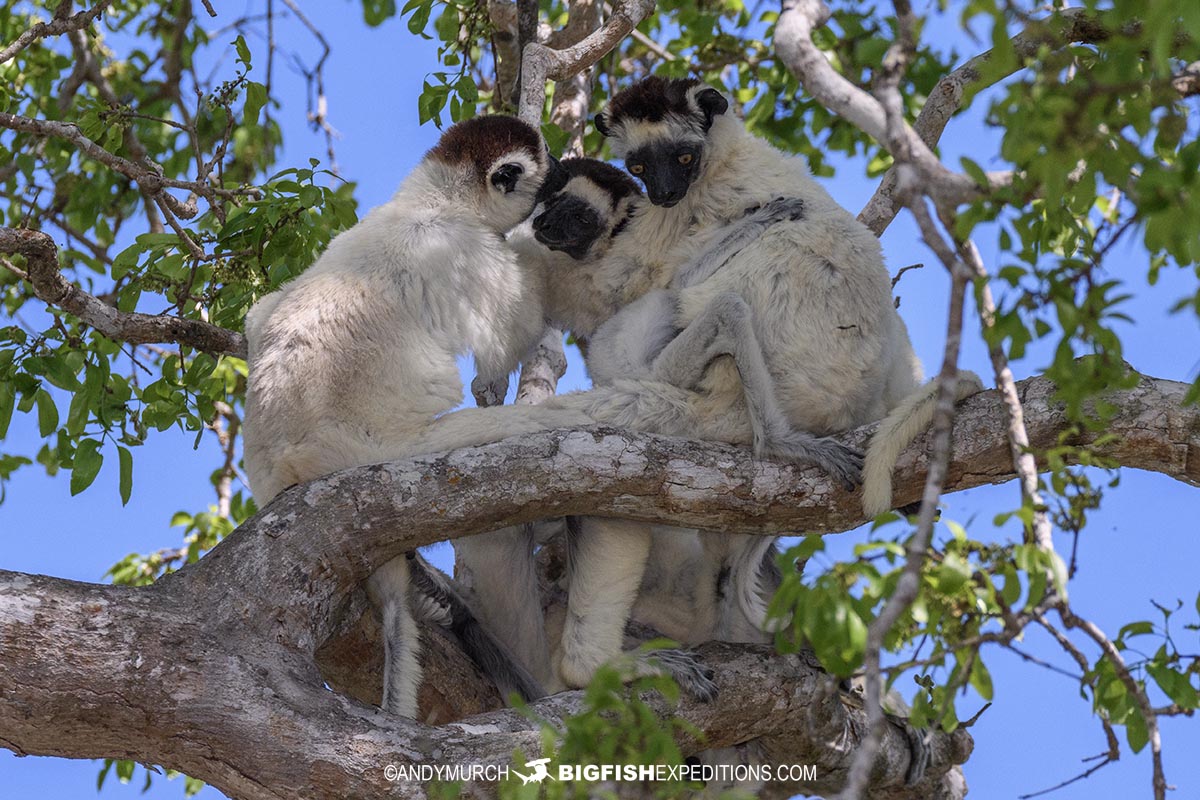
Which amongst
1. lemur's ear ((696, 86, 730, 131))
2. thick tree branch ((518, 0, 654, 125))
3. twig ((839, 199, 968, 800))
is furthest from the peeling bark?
thick tree branch ((518, 0, 654, 125))

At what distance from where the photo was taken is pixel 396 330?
17.4 feet

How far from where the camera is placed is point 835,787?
598 cm

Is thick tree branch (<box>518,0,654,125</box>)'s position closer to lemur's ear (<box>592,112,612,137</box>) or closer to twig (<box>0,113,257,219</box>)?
lemur's ear (<box>592,112,612,137</box>)

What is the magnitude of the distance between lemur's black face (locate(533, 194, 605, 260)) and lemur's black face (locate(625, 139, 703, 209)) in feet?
1.08

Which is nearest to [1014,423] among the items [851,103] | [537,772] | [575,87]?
[851,103]

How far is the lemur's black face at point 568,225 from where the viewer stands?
611 cm

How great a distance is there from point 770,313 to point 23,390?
3518mm

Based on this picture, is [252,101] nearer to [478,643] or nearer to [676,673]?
[478,643]

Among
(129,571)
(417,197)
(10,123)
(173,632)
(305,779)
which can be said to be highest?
(10,123)

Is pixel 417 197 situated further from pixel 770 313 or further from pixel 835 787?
pixel 835 787

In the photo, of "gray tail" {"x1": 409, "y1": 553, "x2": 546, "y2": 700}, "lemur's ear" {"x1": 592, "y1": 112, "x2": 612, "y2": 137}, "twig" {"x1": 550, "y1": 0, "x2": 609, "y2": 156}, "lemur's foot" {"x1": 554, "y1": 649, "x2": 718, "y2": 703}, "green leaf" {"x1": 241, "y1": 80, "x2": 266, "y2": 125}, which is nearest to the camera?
"lemur's foot" {"x1": 554, "y1": 649, "x2": 718, "y2": 703}

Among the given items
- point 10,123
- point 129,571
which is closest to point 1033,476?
point 10,123

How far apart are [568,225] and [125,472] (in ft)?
8.00

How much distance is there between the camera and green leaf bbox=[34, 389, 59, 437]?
6.01 meters
